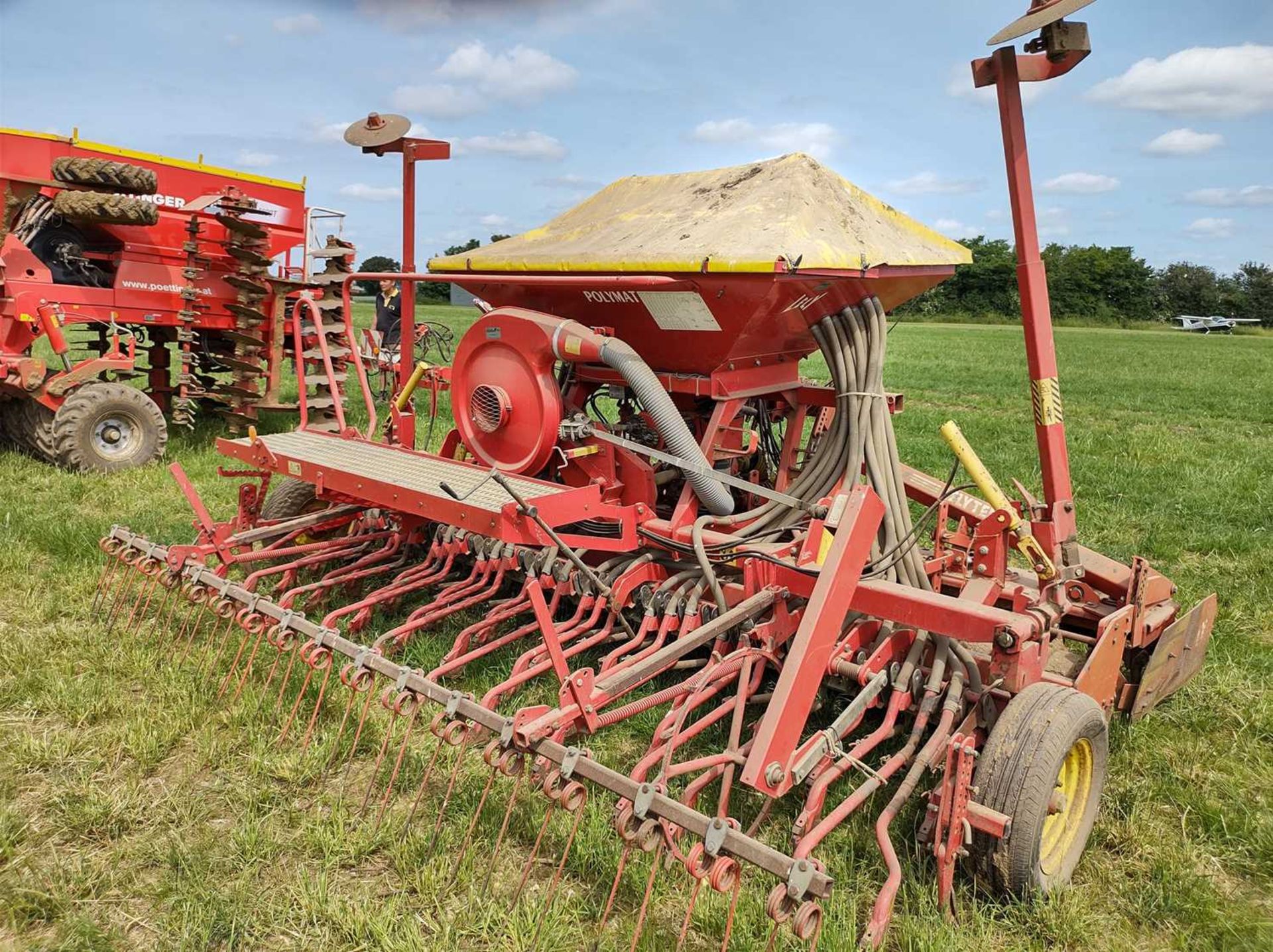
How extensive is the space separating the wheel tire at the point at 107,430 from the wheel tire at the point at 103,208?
4.74 ft

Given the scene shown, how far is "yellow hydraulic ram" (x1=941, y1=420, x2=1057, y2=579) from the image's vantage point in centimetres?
338

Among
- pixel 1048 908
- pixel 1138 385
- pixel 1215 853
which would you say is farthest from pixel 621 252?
pixel 1138 385

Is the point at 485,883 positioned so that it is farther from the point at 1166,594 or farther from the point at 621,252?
the point at 1166,594

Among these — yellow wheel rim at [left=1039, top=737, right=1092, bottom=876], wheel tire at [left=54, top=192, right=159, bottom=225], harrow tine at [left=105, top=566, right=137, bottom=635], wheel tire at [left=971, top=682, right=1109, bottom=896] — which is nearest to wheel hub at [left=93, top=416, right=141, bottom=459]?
wheel tire at [left=54, top=192, right=159, bottom=225]

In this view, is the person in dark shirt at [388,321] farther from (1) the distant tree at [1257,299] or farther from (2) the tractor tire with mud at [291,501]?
(1) the distant tree at [1257,299]

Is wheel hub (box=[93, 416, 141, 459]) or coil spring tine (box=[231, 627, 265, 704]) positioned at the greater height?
wheel hub (box=[93, 416, 141, 459])

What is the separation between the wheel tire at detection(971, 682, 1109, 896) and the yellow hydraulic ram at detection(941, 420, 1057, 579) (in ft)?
2.14

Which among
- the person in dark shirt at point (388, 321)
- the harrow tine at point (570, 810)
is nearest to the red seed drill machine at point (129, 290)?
the person in dark shirt at point (388, 321)

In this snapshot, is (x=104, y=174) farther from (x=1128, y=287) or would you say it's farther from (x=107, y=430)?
(x=1128, y=287)

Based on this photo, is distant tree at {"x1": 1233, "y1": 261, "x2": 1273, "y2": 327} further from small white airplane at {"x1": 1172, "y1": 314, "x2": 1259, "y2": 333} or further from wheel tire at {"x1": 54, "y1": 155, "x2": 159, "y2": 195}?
wheel tire at {"x1": 54, "y1": 155, "x2": 159, "y2": 195}

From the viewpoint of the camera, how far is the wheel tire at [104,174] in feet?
24.7

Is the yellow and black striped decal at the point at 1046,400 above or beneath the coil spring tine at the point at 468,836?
above

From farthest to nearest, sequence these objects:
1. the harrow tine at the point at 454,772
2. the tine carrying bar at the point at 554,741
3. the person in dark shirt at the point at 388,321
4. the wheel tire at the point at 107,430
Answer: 1. the person in dark shirt at the point at 388,321
2. the wheel tire at the point at 107,430
3. the harrow tine at the point at 454,772
4. the tine carrying bar at the point at 554,741

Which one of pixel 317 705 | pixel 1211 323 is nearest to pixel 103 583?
pixel 317 705
